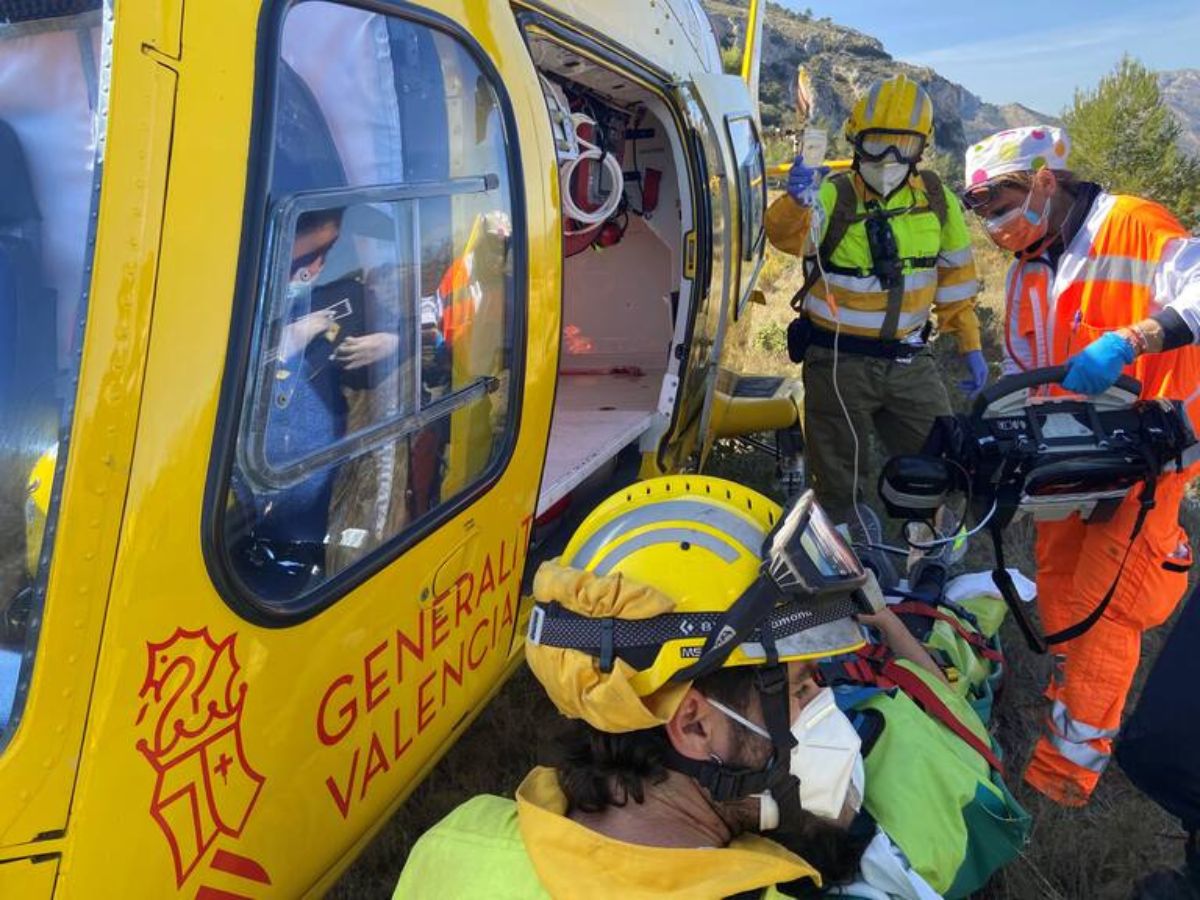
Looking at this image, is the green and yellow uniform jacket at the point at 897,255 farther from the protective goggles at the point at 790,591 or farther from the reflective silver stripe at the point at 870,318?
the protective goggles at the point at 790,591

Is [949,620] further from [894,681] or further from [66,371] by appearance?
[66,371]

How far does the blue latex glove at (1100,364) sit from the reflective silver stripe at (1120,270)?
1.17 ft

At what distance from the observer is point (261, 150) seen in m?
1.39

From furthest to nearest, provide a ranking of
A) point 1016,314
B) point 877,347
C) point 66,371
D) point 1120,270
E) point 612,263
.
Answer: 1. point 612,263
2. point 877,347
3. point 1016,314
4. point 1120,270
5. point 66,371

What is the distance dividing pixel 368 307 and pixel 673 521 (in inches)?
29.3

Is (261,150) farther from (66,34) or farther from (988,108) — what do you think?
(988,108)

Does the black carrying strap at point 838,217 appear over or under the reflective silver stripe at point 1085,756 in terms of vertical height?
over

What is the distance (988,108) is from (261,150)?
582ft

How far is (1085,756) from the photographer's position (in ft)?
9.34

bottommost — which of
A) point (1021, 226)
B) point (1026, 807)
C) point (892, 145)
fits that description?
point (1026, 807)

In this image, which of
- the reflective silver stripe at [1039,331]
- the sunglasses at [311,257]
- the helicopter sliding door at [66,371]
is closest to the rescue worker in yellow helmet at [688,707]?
the helicopter sliding door at [66,371]

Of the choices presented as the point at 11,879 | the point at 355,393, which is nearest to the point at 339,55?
the point at 355,393

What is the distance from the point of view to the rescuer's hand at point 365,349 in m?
1.65

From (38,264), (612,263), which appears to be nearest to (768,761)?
(38,264)
